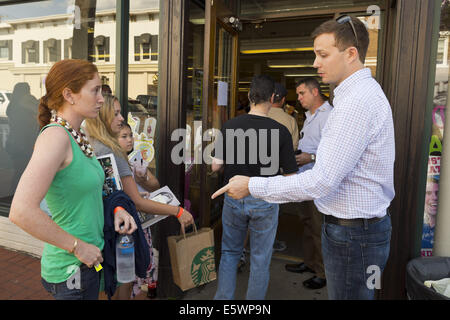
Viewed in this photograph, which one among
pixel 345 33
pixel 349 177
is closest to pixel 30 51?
pixel 345 33

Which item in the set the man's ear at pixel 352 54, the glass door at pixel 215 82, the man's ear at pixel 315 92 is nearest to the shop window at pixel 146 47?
the glass door at pixel 215 82

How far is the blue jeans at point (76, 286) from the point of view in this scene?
150 centimetres

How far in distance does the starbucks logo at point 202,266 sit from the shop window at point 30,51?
3834 mm

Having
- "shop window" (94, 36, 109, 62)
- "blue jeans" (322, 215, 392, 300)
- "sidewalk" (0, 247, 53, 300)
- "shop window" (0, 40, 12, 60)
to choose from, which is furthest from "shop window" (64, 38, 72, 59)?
"blue jeans" (322, 215, 392, 300)

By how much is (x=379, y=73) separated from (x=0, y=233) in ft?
16.7

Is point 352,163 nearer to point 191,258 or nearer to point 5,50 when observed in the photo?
point 191,258

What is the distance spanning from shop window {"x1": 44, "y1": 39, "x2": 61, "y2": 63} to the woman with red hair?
331cm

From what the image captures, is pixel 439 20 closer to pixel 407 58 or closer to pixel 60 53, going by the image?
pixel 407 58

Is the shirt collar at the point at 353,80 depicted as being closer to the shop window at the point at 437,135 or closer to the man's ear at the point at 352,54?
the man's ear at the point at 352,54

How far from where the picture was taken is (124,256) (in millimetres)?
1692

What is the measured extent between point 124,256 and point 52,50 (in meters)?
3.83

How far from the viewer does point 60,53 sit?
4.34m
